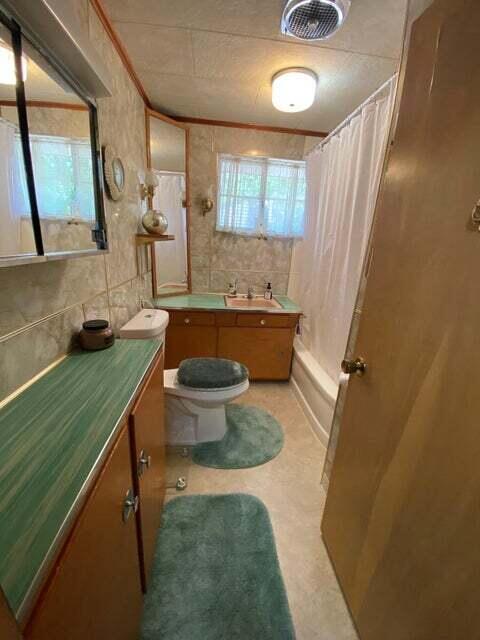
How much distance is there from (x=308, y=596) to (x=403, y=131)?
5.51 feet

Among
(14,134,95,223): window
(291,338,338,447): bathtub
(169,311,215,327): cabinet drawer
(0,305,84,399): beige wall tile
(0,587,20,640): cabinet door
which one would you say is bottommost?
(291,338,338,447): bathtub

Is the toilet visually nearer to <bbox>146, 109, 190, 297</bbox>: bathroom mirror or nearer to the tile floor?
the tile floor

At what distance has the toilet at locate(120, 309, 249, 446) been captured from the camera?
1.53 meters

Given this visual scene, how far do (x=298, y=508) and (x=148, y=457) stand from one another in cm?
92

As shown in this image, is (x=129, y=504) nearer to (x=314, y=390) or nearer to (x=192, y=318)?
(x=314, y=390)

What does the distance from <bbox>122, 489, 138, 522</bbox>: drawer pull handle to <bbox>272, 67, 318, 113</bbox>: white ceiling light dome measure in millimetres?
2128

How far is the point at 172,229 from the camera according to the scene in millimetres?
2359

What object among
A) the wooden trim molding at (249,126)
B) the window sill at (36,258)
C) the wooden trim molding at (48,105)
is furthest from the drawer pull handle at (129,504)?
the wooden trim molding at (249,126)

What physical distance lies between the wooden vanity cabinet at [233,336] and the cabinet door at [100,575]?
1.58 meters

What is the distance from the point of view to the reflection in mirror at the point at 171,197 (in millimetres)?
2117

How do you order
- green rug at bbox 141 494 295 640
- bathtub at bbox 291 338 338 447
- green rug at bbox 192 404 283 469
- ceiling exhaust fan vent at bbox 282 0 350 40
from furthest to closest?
bathtub at bbox 291 338 338 447
green rug at bbox 192 404 283 469
ceiling exhaust fan vent at bbox 282 0 350 40
green rug at bbox 141 494 295 640

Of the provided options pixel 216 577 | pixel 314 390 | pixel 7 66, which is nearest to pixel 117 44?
pixel 7 66

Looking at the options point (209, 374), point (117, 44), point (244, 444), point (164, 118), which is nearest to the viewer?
point (117, 44)

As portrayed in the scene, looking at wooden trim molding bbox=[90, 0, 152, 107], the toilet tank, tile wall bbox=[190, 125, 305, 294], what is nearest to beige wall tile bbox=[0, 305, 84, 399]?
the toilet tank
